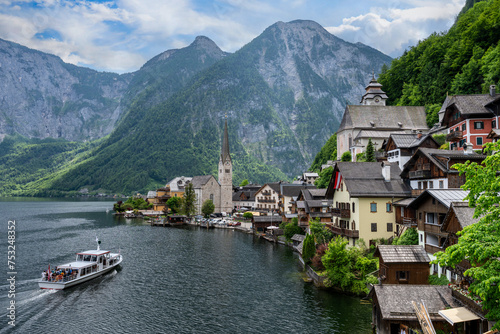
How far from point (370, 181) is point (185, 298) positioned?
27.5 meters

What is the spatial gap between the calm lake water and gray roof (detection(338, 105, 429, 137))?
47.1m

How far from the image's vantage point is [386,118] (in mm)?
94875

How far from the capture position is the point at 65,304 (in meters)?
37.1

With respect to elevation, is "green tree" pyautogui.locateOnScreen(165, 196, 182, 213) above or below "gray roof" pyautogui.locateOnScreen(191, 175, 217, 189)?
below

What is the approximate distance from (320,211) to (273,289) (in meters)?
26.8

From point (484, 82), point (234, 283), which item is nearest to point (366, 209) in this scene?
point (234, 283)

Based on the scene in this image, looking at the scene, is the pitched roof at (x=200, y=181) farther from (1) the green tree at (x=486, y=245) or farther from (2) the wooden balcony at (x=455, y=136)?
(1) the green tree at (x=486, y=245)

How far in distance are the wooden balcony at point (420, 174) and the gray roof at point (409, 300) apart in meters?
18.1

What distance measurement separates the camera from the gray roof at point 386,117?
304ft

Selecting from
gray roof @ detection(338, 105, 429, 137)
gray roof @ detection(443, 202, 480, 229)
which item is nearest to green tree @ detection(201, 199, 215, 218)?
gray roof @ detection(338, 105, 429, 137)

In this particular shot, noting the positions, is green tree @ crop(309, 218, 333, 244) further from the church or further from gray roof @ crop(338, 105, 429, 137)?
the church

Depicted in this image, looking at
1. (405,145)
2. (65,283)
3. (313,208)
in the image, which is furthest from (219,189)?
(65,283)

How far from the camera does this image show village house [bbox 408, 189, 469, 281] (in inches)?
1248

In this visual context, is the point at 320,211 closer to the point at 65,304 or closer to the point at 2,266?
the point at 65,304
